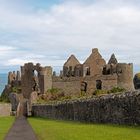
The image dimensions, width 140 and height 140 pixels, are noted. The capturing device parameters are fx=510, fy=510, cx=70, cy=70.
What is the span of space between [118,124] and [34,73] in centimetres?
7561

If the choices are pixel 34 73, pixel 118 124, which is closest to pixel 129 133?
pixel 118 124

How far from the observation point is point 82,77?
95.4m

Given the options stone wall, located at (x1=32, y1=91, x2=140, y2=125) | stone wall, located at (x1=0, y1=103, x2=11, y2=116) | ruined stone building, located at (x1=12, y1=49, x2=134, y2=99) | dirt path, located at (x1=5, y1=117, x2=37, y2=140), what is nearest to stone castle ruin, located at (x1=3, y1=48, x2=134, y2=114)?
ruined stone building, located at (x1=12, y1=49, x2=134, y2=99)

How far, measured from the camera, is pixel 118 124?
26406 mm

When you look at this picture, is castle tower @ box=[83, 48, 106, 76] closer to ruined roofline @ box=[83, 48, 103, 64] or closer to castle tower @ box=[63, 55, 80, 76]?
ruined roofline @ box=[83, 48, 103, 64]

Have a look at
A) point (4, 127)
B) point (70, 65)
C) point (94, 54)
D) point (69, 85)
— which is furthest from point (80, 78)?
point (4, 127)

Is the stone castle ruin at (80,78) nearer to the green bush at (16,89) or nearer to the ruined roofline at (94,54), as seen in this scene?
the ruined roofline at (94,54)

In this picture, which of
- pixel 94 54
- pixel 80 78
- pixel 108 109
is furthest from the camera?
pixel 94 54

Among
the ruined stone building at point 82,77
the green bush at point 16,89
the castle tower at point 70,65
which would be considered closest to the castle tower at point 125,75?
the ruined stone building at point 82,77

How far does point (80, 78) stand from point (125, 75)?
843 cm

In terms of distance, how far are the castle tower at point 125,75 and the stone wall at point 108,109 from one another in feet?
169

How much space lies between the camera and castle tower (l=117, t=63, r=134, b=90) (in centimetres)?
9431

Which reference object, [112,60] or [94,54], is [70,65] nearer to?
[94,54]

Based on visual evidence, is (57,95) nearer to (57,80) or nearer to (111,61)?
(57,80)
